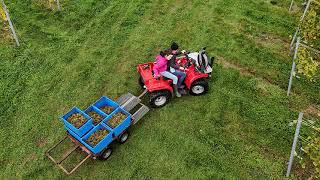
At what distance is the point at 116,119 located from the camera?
10.1 metres

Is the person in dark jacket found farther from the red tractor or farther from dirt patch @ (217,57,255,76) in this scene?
dirt patch @ (217,57,255,76)

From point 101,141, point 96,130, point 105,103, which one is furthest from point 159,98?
point 101,141

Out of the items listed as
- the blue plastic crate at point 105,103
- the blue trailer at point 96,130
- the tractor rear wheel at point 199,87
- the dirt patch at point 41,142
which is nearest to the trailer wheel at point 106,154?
the blue trailer at point 96,130

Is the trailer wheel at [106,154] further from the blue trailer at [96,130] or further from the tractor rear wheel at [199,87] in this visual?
the tractor rear wheel at [199,87]

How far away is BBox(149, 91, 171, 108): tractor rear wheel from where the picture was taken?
36.5ft

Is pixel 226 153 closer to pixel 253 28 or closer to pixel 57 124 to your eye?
pixel 57 124

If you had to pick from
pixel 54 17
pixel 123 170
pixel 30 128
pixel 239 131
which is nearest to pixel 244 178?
pixel 239 131

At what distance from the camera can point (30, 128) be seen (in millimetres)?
11039

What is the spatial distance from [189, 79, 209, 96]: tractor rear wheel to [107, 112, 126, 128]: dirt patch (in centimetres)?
270

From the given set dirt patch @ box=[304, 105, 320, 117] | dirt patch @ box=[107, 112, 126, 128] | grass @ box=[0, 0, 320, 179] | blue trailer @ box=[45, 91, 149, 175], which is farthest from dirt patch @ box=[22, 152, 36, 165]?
dirt patch @ box=[304, 105, 320, 117]

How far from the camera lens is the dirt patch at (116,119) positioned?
9992 mm

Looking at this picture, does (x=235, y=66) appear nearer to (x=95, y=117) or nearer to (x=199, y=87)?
(x=199, y=87)

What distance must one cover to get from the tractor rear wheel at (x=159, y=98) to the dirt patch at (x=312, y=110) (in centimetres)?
455

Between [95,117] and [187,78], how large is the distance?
3284 millimetres
